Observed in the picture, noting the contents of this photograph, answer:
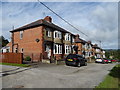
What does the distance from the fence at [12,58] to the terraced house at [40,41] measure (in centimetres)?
450

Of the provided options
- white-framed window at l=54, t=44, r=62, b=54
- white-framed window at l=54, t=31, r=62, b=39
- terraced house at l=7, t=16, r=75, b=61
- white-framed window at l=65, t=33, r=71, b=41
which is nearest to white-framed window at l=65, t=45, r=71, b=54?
terraced house at l=7, t=16, r=75, b=61

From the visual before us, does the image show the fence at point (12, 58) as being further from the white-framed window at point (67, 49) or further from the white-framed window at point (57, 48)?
the white-framed window at point (67, 49)

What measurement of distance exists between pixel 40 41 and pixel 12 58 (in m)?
7.23

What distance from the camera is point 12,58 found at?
20.2 m

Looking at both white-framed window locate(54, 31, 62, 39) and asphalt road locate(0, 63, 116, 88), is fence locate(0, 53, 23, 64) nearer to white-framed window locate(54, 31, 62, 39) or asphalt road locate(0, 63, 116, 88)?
asphalt road locate(0, 63, 116, 88)

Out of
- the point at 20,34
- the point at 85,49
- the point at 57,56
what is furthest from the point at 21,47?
the point at 85,49

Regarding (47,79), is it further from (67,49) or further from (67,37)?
(67,37)

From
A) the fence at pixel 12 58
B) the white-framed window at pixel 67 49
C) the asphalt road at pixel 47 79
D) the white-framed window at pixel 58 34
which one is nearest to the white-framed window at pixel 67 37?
the white-framed window at pixel 67 49

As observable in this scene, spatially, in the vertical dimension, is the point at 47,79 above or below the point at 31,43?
below

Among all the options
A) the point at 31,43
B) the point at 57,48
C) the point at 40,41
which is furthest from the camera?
the point at 57,48

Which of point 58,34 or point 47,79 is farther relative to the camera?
point 58,34

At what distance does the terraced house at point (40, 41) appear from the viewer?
26.2 metres

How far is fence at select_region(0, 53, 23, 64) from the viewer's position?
62.9 ft

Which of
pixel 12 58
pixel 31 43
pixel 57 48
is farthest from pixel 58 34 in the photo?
pixel 12 58
